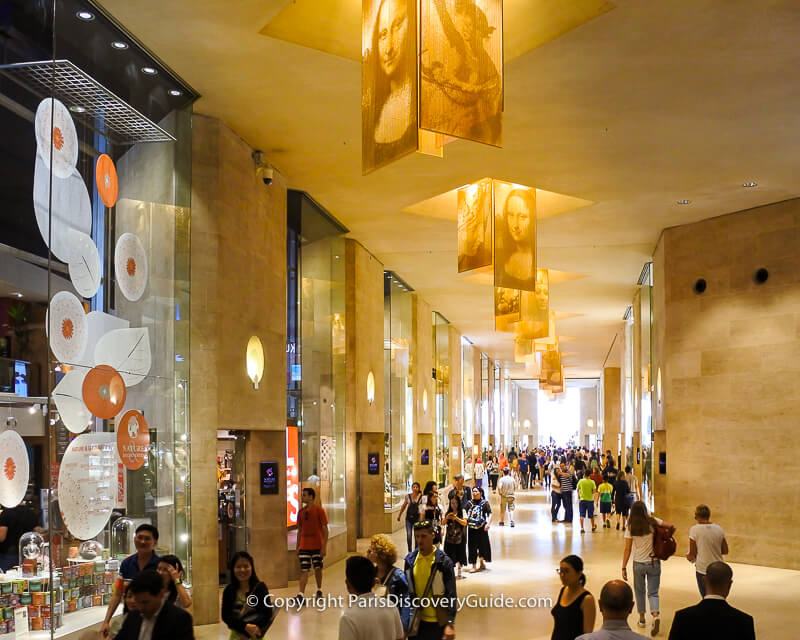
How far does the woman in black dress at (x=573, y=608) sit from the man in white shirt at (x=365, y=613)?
135 centimetres

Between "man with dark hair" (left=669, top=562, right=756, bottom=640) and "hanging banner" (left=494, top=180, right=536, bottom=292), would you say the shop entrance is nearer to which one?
"hanging banner" (left=494, top=180, right=536, bottom=292)

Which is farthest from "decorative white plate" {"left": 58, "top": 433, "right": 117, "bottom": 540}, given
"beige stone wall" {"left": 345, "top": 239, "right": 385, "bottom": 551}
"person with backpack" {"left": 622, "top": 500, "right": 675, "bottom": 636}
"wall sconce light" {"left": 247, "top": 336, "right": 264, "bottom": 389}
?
"beige stone wall" {"left": 345, "top": 239, "right": 385, "bottom": 551}

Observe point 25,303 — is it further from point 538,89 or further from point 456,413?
point 456,413

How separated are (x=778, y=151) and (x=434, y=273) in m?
11.9

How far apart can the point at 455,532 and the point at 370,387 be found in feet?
24.6

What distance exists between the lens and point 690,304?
719 inches

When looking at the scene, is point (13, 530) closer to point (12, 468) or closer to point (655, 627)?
point (12, 468)

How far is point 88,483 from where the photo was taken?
794 centimetres

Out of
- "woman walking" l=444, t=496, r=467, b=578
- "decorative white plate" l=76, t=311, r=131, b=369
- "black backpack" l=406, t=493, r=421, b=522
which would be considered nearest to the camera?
"decorative white plate" l=76, t=311, r=131, b=369

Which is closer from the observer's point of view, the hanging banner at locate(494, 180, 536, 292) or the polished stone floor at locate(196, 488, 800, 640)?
the polished stone floor at locate(196, 488, 800, 640)

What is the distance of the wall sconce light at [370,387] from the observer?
20094mm

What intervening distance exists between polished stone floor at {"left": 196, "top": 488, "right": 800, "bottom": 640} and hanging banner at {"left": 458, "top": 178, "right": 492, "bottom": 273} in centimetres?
488

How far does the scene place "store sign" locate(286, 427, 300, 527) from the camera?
1527cm

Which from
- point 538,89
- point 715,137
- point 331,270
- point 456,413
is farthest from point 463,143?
point 456,413
